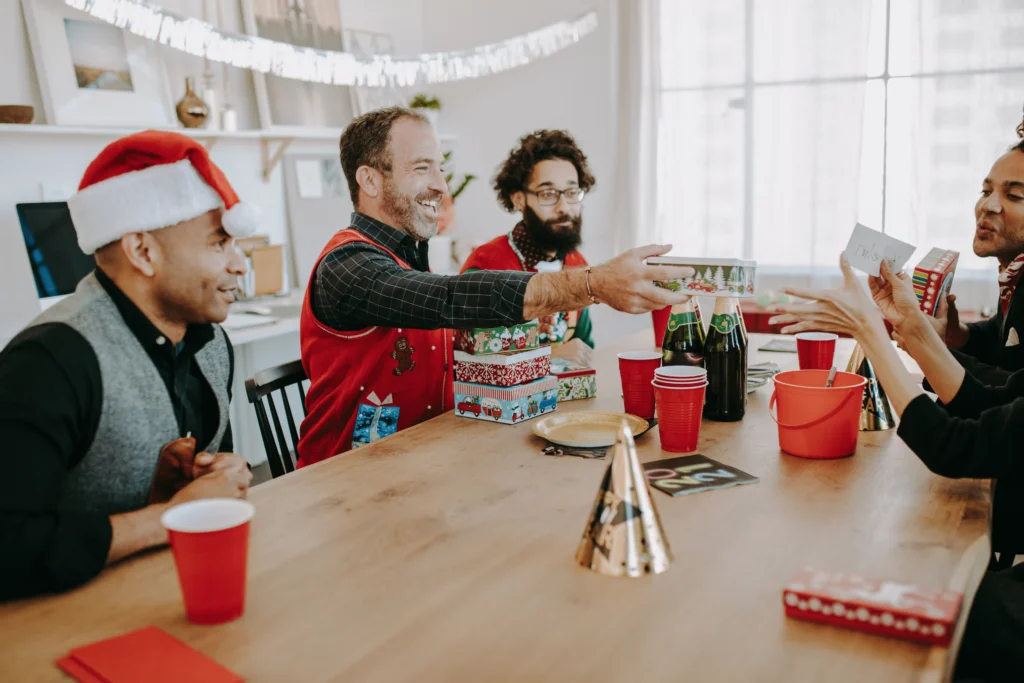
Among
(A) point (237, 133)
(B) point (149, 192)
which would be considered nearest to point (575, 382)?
(B) point (149, 192)

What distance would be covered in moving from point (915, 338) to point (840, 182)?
10.1 ft

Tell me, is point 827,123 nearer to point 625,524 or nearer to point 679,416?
point 679,416

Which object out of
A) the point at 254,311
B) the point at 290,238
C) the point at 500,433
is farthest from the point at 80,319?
the point at 290,238

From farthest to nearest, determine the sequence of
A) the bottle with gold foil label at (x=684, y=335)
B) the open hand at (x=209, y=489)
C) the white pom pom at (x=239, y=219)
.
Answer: the bottle with gold foil label at (x=684, y=335)
the white pom pom at (x=239, y=219)
the open hand at (x=209, y=489)

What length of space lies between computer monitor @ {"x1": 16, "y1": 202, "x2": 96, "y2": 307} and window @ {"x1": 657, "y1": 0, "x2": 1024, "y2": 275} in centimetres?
310

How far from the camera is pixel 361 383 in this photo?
2.16m

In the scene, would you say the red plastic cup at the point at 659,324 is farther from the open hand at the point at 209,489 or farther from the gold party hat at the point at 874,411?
the open hand at the point at 209,489

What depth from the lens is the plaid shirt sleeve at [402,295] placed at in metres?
1.78

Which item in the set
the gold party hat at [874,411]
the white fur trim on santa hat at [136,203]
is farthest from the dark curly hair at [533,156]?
the white fur trim on santa hat at [136,203]

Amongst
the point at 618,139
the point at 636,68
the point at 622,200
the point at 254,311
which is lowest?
the point at 254,311

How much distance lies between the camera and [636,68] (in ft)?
16.4

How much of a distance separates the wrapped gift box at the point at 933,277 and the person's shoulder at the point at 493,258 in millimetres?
1286

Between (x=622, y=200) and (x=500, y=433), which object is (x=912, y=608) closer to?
(x=500, y=433)

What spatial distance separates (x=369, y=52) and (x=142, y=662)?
4589 millimetres
